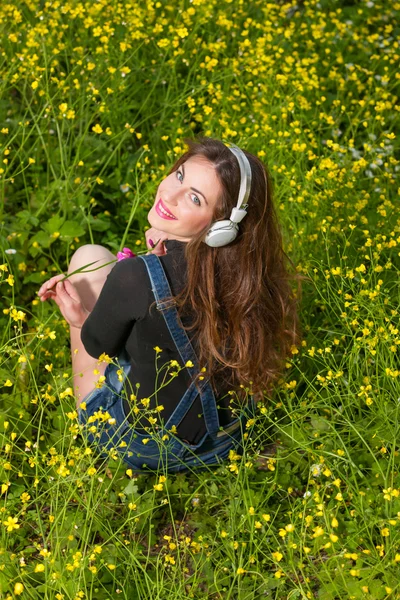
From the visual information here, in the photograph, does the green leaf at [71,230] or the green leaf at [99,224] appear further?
the green leaf at [99,224]

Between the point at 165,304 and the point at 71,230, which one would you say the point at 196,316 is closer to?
the point at 165,304

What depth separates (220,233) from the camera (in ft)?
8.15

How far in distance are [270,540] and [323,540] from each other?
0.20 m

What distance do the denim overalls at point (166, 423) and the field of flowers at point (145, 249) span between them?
0.24 feet

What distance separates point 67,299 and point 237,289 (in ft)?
2.05

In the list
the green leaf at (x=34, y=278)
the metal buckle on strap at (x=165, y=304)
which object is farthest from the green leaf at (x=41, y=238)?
the metal buckle on strap at (x=165, y=304)

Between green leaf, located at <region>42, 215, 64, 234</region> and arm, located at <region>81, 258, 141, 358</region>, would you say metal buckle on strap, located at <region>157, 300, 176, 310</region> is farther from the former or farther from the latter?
green leaf, located at <region>42, 215, 64, 234</region>

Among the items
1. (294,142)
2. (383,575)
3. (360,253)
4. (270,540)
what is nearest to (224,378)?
(270,540)

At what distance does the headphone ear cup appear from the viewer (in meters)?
2.49

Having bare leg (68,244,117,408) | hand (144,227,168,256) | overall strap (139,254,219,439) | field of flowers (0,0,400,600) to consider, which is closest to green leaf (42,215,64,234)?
field of flowers (0,0,400,600)

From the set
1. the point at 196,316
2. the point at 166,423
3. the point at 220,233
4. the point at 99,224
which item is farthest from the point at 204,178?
the point at 99,224

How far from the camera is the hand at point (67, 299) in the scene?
2855 millimetres

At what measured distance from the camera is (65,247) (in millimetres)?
3684

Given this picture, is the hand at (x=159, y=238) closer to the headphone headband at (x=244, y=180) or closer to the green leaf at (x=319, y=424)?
the headphone headband at (x=244, y=180)
